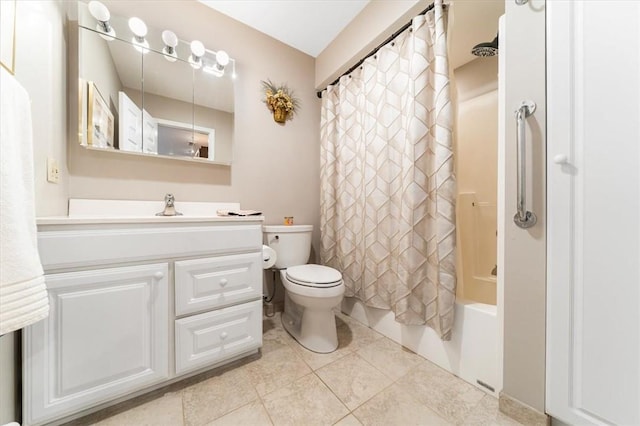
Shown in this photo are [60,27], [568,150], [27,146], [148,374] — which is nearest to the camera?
[27,146]

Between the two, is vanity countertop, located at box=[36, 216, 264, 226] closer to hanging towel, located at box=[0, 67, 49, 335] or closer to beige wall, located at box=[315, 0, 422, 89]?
hanging towel, located at box=[0, 67, 49, 335]

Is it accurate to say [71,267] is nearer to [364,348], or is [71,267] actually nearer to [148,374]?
[148,374]

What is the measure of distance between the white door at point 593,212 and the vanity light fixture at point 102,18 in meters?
2.10

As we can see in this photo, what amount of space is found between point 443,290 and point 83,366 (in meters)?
1.55

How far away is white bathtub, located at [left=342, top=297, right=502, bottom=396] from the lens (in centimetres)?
105

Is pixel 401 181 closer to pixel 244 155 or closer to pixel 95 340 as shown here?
pixel 244 155

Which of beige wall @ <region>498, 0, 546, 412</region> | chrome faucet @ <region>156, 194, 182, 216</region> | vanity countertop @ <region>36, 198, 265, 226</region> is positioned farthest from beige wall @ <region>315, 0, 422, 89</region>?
chrome faucet @ <region>156, 194, 182, 216</region>

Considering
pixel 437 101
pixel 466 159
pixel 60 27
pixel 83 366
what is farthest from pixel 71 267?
pixel 466 159

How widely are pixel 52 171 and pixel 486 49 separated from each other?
2.70m

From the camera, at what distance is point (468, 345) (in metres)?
1.13

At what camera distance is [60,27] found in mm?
1146

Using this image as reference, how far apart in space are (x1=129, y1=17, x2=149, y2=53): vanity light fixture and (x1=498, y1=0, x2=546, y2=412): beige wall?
1916 millimetres

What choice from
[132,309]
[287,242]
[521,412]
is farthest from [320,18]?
[521,412]

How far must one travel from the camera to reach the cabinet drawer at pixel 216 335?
1056mm
